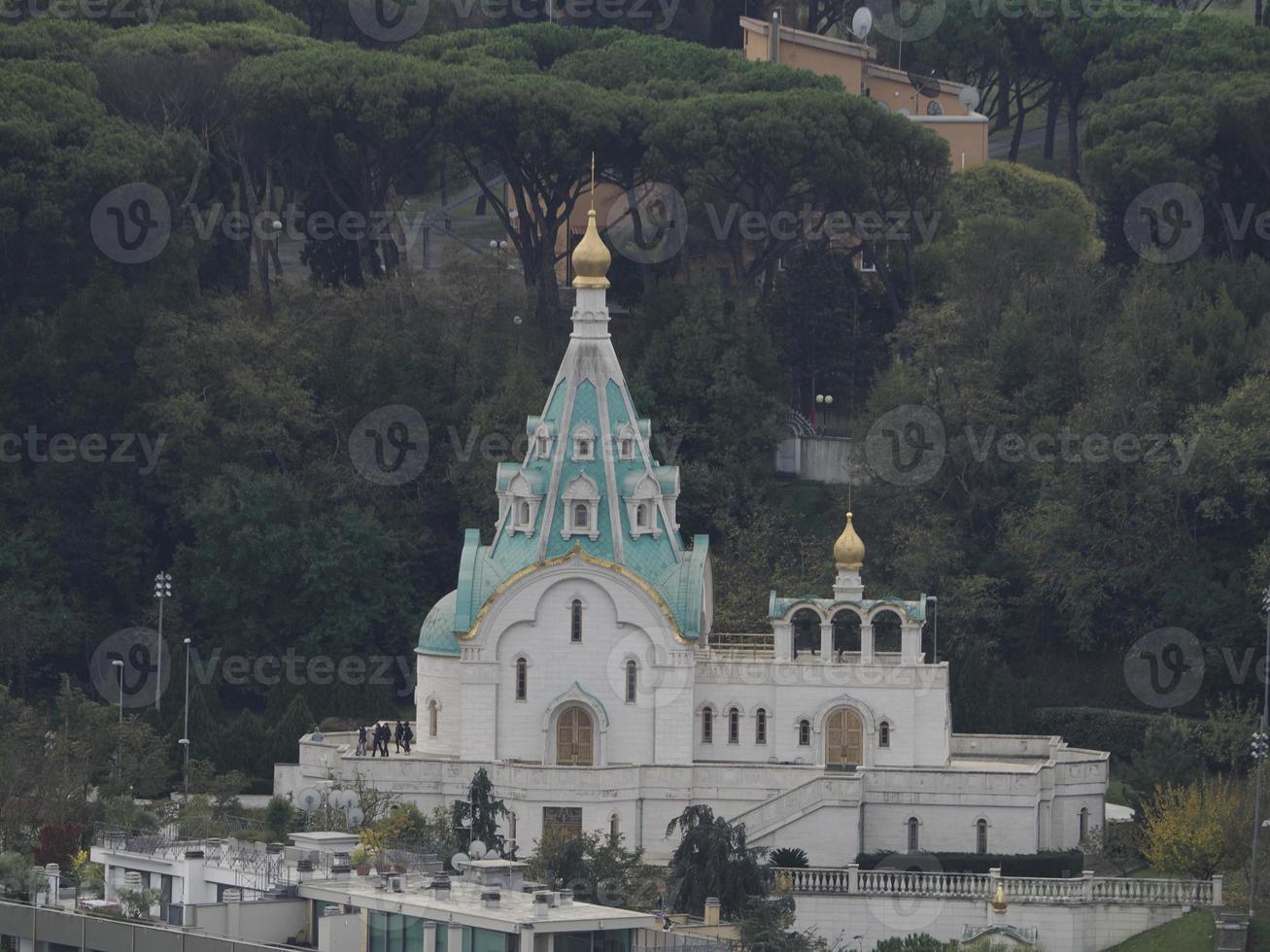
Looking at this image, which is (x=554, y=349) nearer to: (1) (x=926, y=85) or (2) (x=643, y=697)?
(1) (x=926, y=85)

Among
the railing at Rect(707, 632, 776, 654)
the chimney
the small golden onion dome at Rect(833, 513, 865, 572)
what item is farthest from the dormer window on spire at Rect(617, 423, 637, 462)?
the chimney

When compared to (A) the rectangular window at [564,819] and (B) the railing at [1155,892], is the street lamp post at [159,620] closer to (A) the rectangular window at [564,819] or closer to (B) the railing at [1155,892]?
(A) the rectangular window at [564,819]

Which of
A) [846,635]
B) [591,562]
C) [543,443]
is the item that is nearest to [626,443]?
[543,443]

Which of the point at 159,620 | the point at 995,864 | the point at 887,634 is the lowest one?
the point at 995,864

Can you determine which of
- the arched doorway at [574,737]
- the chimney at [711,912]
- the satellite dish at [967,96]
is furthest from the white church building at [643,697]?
the satellite dish at [967,96]

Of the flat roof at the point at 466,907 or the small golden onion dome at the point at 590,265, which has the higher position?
the small golden onion dome at the point at 590,265

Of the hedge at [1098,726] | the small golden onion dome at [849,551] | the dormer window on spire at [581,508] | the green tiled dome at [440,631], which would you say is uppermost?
the dormer window on spire at [581,508]
